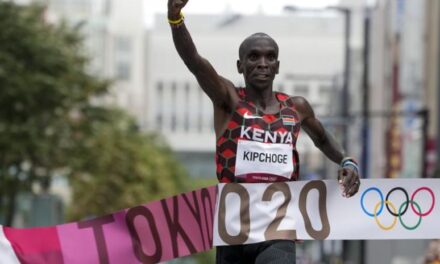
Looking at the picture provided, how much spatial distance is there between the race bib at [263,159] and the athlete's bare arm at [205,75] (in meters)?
0.17

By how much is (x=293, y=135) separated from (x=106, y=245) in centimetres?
107

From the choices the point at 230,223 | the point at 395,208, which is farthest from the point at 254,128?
the point at 395,208

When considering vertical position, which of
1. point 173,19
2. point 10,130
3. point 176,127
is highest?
point 173,19

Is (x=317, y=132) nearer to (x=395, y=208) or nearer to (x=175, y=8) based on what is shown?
(x=395, y=208)

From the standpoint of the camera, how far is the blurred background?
36.0 m

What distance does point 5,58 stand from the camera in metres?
35.3

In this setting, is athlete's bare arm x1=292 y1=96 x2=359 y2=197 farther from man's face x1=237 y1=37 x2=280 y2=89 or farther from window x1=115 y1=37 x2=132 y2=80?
window x1=115 y1=37 x2=132 y2=80

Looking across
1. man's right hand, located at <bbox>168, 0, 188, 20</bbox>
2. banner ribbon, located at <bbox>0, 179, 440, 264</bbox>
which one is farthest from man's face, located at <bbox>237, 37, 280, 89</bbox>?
banner ribbon, located at <bbox>0, 179, 440, 264</bbox>

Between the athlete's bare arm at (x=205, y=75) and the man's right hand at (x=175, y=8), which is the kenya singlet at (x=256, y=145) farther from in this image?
the man's right hand at (x=175, y=8)

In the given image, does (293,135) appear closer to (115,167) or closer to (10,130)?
(10,130)

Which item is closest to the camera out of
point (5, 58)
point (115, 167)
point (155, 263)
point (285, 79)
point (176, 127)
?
point (155, 263)

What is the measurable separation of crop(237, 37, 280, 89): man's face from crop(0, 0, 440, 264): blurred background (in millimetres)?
1557

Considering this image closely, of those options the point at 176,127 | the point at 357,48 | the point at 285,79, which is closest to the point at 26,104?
the point at 285,79

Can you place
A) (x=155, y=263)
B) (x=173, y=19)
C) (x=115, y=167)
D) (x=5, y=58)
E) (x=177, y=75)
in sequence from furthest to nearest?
(x=177, y=75) → (x=115, y=167) → (x=5, y=58) → (x=155, y=263) → (x=173, y=19)
